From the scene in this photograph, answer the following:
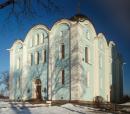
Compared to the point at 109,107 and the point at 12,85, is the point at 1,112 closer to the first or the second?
the point at 109,107

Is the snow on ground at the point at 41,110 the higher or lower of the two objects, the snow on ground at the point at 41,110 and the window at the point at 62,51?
the lower

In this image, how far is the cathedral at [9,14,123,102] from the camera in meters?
35.6

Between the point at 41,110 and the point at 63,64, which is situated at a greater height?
the point at 63,64

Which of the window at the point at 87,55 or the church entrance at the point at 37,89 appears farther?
the church entrance at the point at 37,89

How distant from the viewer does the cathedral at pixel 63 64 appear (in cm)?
3556

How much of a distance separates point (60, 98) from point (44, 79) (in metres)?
3.90

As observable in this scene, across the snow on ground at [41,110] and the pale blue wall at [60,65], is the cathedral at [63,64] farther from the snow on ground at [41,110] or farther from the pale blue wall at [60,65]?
the snow on ground at [41,110]

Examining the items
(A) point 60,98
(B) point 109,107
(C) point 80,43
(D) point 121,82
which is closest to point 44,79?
(A) point 60,98

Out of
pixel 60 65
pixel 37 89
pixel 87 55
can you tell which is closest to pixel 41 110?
pixel 60 65

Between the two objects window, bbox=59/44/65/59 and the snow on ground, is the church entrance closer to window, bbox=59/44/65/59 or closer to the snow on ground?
window, bbox=59/44/65/59

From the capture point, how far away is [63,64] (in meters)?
36.7

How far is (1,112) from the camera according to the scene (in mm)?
18375

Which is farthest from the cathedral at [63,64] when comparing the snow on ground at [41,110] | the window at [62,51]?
the snow on ground at [41,110]

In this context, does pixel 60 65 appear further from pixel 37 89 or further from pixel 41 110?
pixel 41 110
